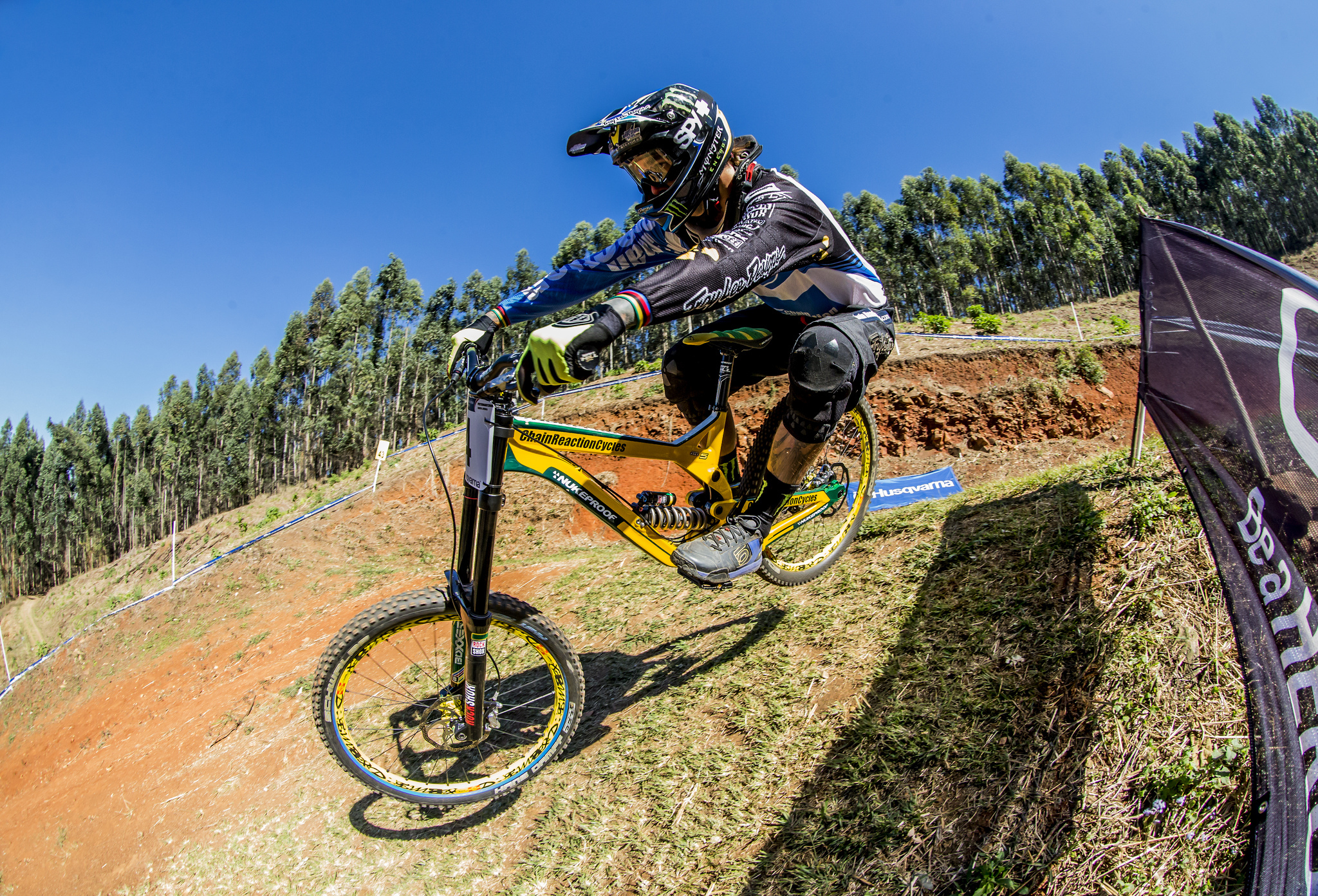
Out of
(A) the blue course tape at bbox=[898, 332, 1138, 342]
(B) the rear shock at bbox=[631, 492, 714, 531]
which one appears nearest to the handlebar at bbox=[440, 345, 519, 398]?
(B) the rear shock at bbox=[631, 492, 714, 531]

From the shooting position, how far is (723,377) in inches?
155

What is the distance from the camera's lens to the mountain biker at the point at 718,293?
2.47 meters

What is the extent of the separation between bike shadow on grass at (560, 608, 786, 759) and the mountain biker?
0.87m

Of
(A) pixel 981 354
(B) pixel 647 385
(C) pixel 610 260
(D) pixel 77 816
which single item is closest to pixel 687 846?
(C) pixel 610 260

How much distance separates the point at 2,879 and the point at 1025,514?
8039 millimetres

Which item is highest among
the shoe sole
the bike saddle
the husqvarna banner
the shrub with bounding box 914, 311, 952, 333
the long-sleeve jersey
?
the shrub with bounding box 914, 311, 952, 333

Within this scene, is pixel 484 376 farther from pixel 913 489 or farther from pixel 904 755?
pixel 913 489

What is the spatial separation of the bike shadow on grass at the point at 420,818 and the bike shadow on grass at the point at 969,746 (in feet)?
5.07

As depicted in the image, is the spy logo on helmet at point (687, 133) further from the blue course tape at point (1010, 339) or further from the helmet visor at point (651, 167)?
the blue course tape at point (1010, 339)

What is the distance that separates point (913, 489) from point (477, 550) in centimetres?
547

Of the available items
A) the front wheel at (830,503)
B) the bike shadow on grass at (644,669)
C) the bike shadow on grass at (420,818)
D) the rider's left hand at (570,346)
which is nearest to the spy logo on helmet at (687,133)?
the rider's left hand at (570,346)

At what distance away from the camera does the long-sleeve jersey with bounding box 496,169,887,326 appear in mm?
2482

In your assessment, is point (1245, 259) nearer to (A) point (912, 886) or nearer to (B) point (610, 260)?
(A) point (912, 886)

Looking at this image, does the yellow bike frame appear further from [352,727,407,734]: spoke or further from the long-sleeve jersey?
[352,727,407,734]: spoke
